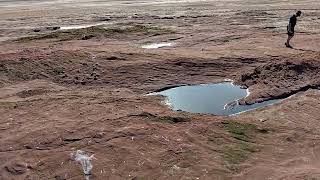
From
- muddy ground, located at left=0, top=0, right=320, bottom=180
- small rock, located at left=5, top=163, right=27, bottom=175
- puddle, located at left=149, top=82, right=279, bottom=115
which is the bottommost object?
small rock, located at left=5, top=163, right=27, bottom=175

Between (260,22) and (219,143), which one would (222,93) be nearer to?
(219,143)

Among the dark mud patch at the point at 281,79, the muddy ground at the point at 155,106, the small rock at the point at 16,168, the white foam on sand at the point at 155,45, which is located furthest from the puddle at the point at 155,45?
the small rock at the point at 16,168

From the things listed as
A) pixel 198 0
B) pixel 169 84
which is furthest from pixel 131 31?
pixel 198 0

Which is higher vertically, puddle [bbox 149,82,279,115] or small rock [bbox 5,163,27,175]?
puddle [bbox 149,82,279,115]

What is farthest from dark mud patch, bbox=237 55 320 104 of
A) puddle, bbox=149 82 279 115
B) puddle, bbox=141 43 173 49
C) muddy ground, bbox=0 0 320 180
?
puddle, bbox=141 43 173 49

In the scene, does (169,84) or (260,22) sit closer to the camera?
(169,84)

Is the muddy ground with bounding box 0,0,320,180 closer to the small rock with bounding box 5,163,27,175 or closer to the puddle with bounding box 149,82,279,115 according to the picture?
the small rock with bounding box 5,163,27,175
